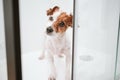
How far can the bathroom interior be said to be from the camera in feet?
4.34

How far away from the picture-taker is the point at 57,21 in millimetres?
1435

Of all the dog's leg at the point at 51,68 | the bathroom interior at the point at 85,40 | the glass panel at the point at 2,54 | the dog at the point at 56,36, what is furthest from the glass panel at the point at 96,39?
the glass panel at the point at 2,54

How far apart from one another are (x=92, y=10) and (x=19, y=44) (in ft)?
2.44

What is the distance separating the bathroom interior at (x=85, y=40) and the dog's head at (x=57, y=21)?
6 centimetres

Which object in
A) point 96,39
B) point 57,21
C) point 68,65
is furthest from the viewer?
point 96,39

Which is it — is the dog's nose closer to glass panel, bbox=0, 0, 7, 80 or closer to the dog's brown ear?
the dog's brown ear

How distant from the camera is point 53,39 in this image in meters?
1.44

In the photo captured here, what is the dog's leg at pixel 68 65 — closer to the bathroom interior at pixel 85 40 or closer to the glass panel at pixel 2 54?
the bathroom interior at pixel 85 40

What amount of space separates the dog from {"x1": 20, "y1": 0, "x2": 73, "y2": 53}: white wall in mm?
45

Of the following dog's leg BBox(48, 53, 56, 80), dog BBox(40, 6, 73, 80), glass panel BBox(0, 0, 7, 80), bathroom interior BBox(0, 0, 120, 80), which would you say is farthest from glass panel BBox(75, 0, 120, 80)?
glass panel BBox(0, 0, 7, 80)

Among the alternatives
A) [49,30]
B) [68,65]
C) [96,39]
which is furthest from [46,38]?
[96,39]

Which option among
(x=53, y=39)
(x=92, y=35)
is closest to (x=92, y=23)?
(x=92, y=35)

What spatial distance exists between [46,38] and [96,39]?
54cm

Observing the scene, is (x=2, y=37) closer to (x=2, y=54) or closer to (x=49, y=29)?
(x=2, y=54)
